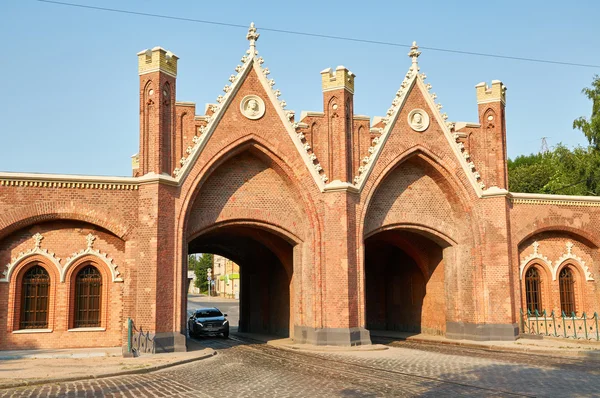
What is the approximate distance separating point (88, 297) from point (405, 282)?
562 inches

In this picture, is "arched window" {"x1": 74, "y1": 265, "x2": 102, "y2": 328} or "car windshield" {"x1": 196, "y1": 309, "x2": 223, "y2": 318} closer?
"arched window" {"x1": 74, "y1": 265, "x2": 102, "y2": 328}

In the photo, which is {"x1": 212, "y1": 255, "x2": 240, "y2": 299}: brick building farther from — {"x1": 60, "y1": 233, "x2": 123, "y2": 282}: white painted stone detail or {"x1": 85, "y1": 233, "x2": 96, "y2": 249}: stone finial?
{"x1": 85, "y1": 233, "x2": 96, "y2": 249}: stone finial

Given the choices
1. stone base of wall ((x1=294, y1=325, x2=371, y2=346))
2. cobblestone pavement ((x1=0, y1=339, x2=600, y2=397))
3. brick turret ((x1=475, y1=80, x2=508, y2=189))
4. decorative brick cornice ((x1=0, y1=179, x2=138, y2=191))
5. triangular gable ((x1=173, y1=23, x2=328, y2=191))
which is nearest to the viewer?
cobblestone pavement ((x1=0, y1=339, x2=600, y2=397))

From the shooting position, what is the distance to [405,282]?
2912 centimetres

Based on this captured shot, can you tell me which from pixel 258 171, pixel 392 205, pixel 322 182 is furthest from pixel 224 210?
pixel 392 205

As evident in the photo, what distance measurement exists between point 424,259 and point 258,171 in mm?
8579

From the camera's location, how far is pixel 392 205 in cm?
2420

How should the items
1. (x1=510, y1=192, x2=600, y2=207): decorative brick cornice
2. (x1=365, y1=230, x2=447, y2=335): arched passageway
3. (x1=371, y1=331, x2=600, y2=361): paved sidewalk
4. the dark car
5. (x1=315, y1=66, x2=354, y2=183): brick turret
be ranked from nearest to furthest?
(x1=371, y1=331, x2=600, y2=361): paved sidewalk, (x1=315, y1=66, x2=354, y2=183): brick turret, (x1=510, y1=192, x2=600, y2=207): decorative brick cornice, (x1=365, y1=230, x2=447, y2=335): arched passageway, the dark car

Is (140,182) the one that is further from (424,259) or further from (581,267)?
(581,267)

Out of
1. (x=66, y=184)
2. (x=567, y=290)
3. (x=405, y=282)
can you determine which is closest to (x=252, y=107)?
(x=66, y=184)

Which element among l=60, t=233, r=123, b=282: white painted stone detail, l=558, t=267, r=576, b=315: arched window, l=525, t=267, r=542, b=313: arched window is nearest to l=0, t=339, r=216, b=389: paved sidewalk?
l=60, t=233, r=123, b=282: white painted stone detail

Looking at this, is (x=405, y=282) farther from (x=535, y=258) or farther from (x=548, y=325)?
(x=548, y=325)

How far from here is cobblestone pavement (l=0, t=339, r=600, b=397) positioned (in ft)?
39.4

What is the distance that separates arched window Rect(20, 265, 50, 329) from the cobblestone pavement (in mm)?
5644
